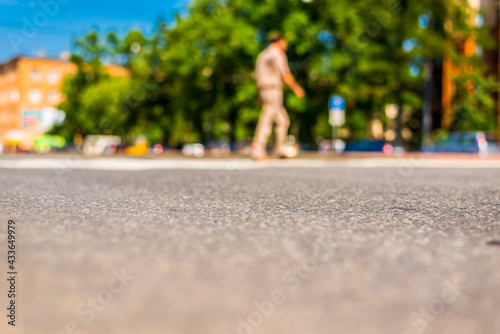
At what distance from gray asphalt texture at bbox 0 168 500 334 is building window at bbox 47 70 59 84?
10503 cm

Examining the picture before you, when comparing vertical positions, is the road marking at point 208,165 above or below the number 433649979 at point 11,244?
below

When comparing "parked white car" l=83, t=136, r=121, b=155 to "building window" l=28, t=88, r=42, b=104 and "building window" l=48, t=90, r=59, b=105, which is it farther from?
"building window" l=28, t=88, r=42, b=104

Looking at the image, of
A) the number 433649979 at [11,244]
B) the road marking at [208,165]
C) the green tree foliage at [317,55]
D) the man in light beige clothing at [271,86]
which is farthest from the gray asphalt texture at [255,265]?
the green tree foliage at [317,55]

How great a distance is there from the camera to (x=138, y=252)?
2736 millimetres

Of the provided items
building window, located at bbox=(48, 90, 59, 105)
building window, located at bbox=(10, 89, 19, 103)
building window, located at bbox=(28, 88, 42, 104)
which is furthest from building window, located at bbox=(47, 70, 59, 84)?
building window, located at bbox=(10, 89, 19, 103)

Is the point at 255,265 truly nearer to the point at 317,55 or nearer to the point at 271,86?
the point at 271,86

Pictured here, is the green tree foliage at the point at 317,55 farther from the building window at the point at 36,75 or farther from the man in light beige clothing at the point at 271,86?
the building window at the point at 36,75

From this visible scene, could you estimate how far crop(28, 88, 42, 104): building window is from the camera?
4008 inches

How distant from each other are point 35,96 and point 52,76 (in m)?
5.10

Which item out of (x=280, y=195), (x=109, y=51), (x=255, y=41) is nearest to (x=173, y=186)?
(x=280, y=195)

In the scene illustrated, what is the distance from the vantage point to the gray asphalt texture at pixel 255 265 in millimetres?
1866

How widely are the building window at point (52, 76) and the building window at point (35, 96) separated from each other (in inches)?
116

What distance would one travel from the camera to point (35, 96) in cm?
10219

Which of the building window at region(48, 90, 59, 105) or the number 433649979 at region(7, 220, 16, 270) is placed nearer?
the number 433649979 at region(7, 220, 16, 270)
